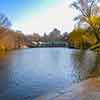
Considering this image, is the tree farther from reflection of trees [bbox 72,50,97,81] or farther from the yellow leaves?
reflection of trees [bbox 72,50,97,81]

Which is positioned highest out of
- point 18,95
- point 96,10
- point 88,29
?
point 96,10

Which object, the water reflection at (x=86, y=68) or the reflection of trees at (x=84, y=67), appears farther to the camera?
the reflection of trees at (x=84, y=67)

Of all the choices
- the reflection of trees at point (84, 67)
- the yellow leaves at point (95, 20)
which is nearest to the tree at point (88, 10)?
the yellow leaves at point (95, 20)

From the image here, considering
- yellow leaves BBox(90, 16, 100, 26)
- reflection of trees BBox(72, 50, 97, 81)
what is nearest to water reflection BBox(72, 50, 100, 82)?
reflection of trees BBox(72, 50, 97, 81)

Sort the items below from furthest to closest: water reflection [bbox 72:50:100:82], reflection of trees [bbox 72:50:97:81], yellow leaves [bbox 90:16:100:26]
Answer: yellow leaves [bbox 90:16:100:26], reflection of trees [bbox 72:50:97:81], water reflection [bbox 72:50:100:82]

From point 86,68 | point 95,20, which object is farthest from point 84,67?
point 95,20

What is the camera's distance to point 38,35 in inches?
4412

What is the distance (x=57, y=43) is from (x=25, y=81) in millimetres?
87812

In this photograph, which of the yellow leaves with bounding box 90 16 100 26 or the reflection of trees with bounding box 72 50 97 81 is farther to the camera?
the yellow leaves with bounding box 90 16 100 26

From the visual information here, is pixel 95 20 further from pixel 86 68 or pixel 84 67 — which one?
pixel 86 68

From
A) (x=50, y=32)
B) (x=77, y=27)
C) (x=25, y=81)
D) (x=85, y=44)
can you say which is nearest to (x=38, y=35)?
(x=50, y=32)

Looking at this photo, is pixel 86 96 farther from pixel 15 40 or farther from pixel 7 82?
pixel 15 40

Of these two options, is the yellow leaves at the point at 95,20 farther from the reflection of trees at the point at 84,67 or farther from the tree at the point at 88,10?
the reflection of trees at the point at 84,67

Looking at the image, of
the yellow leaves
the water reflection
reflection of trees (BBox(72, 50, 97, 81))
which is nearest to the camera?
the water reflection
